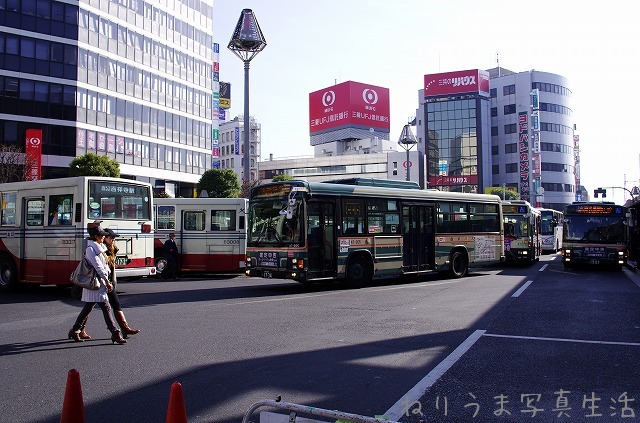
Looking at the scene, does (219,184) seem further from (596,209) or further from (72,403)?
(72,403)

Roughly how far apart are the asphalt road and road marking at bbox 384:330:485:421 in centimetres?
2

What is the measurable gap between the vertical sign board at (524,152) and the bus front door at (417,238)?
72.9 meters

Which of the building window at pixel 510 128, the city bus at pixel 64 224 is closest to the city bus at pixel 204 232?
the city bus at pixel 64 224

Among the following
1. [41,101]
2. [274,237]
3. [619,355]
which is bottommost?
[619,355]

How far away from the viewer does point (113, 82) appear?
1693 inches

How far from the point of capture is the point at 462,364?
7.31 m

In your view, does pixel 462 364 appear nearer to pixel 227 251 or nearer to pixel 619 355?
pixel 619 355

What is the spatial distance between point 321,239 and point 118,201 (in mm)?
5676

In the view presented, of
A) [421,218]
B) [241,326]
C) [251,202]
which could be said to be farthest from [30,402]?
[421,218]

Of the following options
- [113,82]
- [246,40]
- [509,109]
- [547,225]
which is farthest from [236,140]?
[246,40]

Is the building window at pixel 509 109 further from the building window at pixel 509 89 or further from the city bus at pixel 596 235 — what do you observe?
the city bus at pixel 596 235

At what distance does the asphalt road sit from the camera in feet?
18.9

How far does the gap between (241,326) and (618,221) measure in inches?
768

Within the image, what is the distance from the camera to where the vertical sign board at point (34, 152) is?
3444cm
